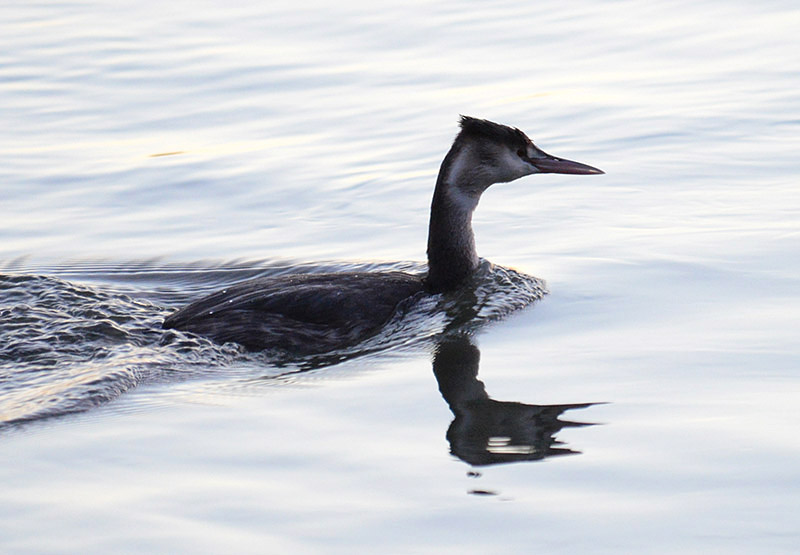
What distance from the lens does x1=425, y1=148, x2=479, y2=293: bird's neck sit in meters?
8.13

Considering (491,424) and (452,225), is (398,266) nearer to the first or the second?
(452,225)

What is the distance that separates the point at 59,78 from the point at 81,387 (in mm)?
8011

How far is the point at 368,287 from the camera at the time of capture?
7.65 metres

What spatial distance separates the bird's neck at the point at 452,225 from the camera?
26.7 ft

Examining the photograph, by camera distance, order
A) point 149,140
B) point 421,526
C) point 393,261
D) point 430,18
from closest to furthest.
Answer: point 421,526 → point 393,261 → point 149,140 → point 430,18

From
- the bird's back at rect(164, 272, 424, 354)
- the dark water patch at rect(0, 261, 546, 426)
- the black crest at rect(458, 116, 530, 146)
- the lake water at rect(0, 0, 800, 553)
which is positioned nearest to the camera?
the lake water at rect(0, 0, 800, 553)

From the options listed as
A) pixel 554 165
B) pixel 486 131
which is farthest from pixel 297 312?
pixel 554 165

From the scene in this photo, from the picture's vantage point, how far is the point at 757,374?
20.7 ft

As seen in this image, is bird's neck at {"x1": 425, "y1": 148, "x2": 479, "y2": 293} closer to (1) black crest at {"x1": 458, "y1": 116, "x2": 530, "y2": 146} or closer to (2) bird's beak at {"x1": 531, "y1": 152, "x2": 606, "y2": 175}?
(1) black crest at {"x1": 458, "y1": 116, "x2": 530, "y2": 146}

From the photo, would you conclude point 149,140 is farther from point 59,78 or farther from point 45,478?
point 45,478

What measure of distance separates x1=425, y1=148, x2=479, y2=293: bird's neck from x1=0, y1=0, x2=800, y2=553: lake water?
1.52 feet

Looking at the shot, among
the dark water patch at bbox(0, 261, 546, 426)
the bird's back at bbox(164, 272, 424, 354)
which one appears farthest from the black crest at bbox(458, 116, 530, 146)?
the bird's back at bbox(164, 272, 424, 354)

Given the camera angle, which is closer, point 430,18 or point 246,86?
point 246,86

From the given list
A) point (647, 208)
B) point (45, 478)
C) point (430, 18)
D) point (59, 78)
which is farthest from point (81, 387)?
point (430, 18)
